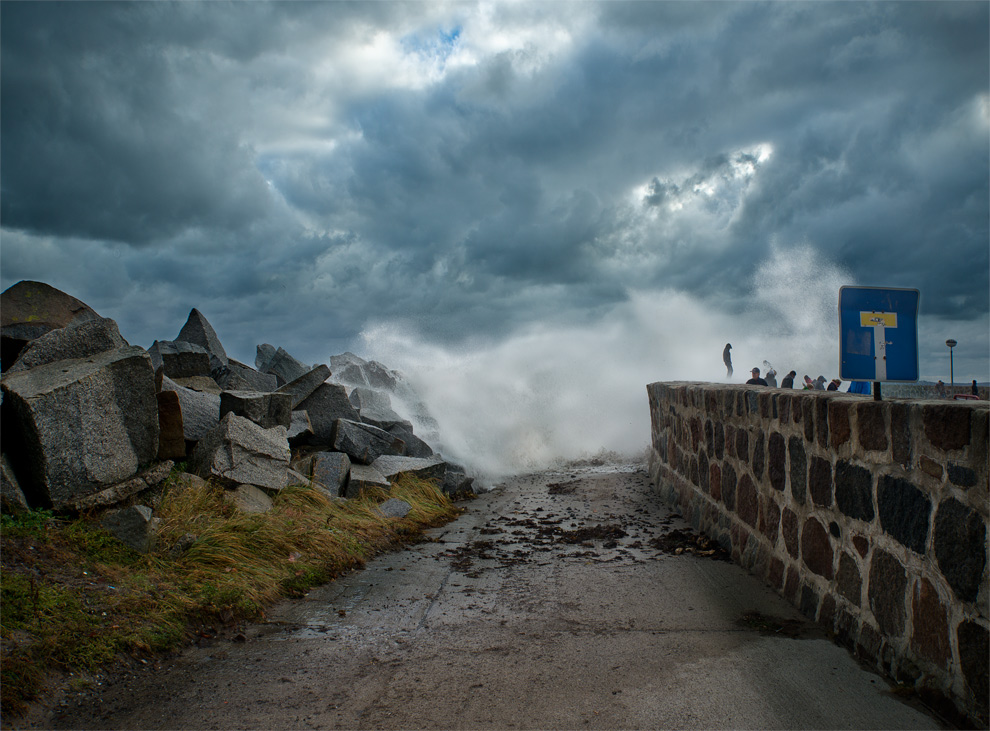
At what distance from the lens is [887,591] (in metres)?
3.16

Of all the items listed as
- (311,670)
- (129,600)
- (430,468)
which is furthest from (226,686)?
(430,468)

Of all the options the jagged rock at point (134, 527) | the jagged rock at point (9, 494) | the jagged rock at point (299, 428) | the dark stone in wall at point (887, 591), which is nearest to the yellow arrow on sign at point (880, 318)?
the dark stone in wall at point (887, 591)

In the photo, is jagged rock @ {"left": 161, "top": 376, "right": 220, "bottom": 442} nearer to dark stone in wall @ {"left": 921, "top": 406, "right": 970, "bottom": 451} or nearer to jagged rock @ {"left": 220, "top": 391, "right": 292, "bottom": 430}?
jagged rock @ {"left": 220, "top": 391, "right": 292, "bottom": 430}

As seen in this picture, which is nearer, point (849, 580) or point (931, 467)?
point (931, 467)

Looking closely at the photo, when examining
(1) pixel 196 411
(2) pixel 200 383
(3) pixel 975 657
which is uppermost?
(2) pixel 200 383

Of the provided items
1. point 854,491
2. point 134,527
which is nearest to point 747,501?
point 854,491

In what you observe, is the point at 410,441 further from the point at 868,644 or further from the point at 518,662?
the point at 868,644

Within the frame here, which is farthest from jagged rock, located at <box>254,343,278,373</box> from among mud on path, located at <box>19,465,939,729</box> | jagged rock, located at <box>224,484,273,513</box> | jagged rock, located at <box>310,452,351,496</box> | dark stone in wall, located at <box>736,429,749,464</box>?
dark stone in wall, located at <box>736,429,749,464</box>

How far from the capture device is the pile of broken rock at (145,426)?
183 inches

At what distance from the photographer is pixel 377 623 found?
13.9ft

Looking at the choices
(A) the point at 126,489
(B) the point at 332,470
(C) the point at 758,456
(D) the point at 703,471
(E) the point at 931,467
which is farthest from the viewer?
(B) the point at 332,470

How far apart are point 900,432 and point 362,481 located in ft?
18.6

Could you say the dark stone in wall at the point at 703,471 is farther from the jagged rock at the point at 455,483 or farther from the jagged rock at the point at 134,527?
the jagged rock at the point at 134,527

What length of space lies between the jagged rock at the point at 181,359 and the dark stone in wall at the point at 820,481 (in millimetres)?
7158
